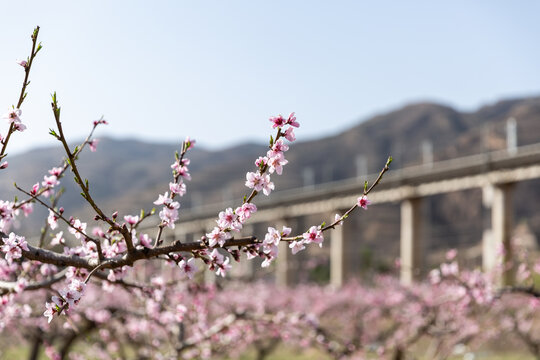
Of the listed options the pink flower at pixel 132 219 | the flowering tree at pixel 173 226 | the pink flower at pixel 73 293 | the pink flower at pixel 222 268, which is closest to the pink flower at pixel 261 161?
the flowering tree at pixel 173 226

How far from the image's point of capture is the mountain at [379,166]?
4530 inches

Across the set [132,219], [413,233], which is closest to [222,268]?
[132,219]

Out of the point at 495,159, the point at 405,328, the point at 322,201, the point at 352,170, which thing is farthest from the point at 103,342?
the point at 352,170

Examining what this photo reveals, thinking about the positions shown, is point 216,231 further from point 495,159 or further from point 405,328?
point 495,159

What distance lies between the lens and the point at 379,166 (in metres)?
142

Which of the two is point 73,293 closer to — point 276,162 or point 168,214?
point 168,214

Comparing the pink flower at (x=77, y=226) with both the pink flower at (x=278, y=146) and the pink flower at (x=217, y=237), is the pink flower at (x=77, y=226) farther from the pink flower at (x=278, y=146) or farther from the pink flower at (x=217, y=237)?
the pink flower at (x=278, y=146)

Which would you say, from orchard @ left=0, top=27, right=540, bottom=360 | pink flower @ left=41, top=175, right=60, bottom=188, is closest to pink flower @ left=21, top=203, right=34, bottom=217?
orchard @ left=0, top=27, right=540, bottom=360

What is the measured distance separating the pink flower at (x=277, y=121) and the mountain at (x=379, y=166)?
276 ft

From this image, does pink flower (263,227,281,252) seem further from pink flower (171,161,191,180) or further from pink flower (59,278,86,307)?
pink flower (59,278,86,307)

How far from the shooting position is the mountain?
115 metres

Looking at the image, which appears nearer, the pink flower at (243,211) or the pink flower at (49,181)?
the pink flower at (243,211)

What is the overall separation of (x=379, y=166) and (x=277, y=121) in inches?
5524

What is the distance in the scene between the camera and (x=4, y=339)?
22.2 meters
